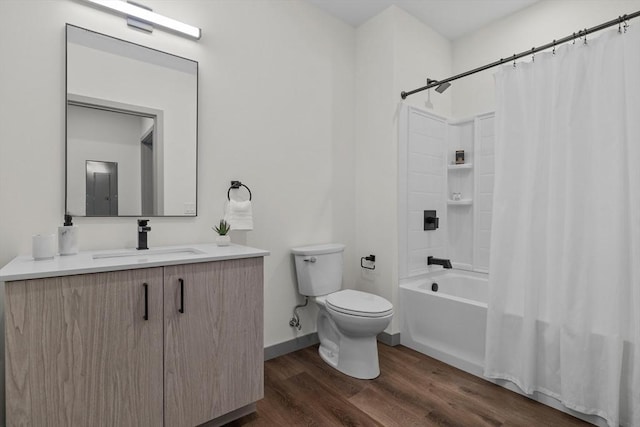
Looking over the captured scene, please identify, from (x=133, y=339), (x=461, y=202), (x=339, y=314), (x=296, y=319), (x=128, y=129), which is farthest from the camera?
(x=461, y=202)

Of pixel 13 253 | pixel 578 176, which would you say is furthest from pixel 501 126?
pixel 13 253

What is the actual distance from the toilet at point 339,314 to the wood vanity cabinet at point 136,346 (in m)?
0.65

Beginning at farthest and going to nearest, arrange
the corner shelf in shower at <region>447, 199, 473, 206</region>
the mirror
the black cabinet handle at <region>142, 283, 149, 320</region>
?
the corner shelf in shower at <region>447, 199, 473, 206</region> → the mirror → the black cabinet handle at <region>142, 283, 149, 320</region>

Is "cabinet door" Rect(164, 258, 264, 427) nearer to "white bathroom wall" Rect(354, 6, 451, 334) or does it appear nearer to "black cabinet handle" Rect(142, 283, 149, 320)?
"black cabinet handle" Rect(142, 283, 149, 320)

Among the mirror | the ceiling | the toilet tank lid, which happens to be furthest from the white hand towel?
the ceiling

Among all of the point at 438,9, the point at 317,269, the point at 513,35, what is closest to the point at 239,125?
the point at 317,269

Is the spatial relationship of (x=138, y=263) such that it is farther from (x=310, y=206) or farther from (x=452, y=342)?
(x=452, y=342)

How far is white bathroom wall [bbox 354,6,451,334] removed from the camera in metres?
2.59

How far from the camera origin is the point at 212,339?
1.50m

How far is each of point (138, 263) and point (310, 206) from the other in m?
1.45

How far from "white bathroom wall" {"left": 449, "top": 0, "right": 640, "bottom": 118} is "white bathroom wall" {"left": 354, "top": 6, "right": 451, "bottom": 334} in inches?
14.1

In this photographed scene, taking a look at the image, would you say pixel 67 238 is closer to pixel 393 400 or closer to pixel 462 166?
pixel 393 400

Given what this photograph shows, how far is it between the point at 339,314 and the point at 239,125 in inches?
56.4

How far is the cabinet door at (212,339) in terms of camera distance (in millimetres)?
1403
